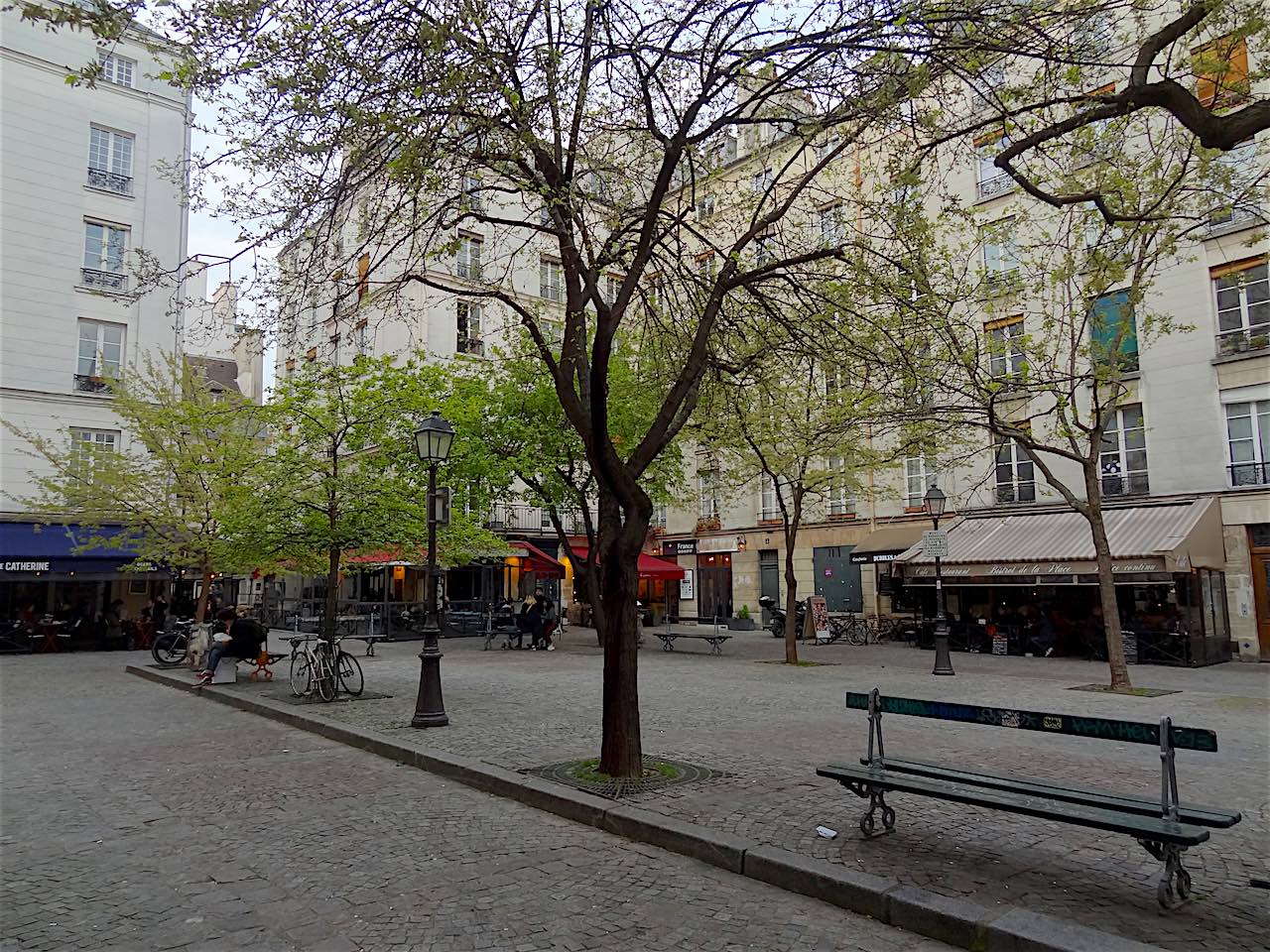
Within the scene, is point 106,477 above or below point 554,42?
below

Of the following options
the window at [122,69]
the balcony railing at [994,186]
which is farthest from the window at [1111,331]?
the window at [122,69]

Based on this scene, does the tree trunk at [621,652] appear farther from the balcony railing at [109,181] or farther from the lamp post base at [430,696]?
the balcony railing at [109,181]

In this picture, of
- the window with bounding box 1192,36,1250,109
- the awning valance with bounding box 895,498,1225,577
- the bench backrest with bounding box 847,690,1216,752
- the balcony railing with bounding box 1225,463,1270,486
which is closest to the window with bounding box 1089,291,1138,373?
the balcony railing with bounding box 1225,463,1270,486

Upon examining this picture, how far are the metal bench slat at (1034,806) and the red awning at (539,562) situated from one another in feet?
76.8

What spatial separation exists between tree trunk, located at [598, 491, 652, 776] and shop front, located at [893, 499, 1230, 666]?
50.6ft

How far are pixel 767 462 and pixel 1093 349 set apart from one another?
7.19m

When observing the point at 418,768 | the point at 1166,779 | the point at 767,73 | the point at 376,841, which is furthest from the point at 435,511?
the point at 1166,779

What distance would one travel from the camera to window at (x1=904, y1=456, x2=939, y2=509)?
27.3 meters

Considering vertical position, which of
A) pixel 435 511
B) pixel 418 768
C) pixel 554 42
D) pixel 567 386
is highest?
pixel 554 42

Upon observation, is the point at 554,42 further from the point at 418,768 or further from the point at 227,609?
the point at 227,609

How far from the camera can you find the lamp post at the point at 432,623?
10789mm

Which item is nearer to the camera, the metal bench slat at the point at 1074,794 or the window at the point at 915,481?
the metal bench slat at the point at 1074,794

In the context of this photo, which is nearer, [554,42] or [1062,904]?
[1062,904]

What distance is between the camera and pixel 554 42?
7852mm
